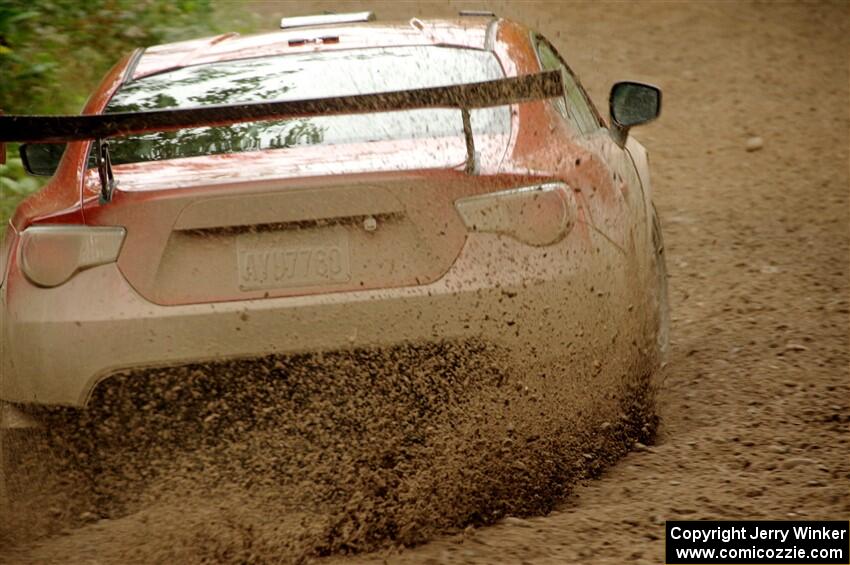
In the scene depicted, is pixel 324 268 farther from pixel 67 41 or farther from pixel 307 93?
pixel 67 41

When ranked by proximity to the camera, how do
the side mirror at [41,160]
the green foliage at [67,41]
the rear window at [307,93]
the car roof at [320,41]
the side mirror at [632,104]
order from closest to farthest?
the rear window at [307,93] → the car roof at [320,41] → the side mirror at [41,160] → the side mirror at [632,104] → the green foliage at [67,41]

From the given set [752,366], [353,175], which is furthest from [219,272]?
[752,366]

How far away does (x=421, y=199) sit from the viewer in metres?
3.79

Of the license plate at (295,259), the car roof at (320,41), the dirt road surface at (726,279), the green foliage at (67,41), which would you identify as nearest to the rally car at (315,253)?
the license plate at (295,259)

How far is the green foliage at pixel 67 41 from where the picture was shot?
8.15 meters

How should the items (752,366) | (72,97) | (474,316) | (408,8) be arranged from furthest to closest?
(408,8) < (72,97) < (752,366) < (474,316)

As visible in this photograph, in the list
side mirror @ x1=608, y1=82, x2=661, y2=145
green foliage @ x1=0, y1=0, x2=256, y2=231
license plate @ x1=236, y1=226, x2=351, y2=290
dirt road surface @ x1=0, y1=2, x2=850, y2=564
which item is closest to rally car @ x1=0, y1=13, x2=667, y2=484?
license plate @ x1=236, y1=226, x2=351, y2=290

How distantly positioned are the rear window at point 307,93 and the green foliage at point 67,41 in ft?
9.97

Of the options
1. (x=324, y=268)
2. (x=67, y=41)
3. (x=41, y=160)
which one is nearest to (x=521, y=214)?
(x=324, y=268)

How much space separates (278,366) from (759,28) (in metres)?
12.6

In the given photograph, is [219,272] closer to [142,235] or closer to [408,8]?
[142,235]

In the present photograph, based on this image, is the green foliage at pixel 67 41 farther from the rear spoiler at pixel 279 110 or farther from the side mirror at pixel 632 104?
the rear spoiler at pixel 279 110

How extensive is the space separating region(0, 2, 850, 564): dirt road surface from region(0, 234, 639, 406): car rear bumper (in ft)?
1.63

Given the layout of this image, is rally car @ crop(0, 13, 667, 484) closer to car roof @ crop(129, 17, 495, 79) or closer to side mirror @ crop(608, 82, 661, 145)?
car roof @ crop(129, 17, 495, 79)
